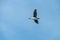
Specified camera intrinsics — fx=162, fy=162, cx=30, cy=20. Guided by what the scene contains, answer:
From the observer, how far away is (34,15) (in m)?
63.4

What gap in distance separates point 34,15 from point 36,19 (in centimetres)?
178

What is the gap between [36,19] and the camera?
209 feet
